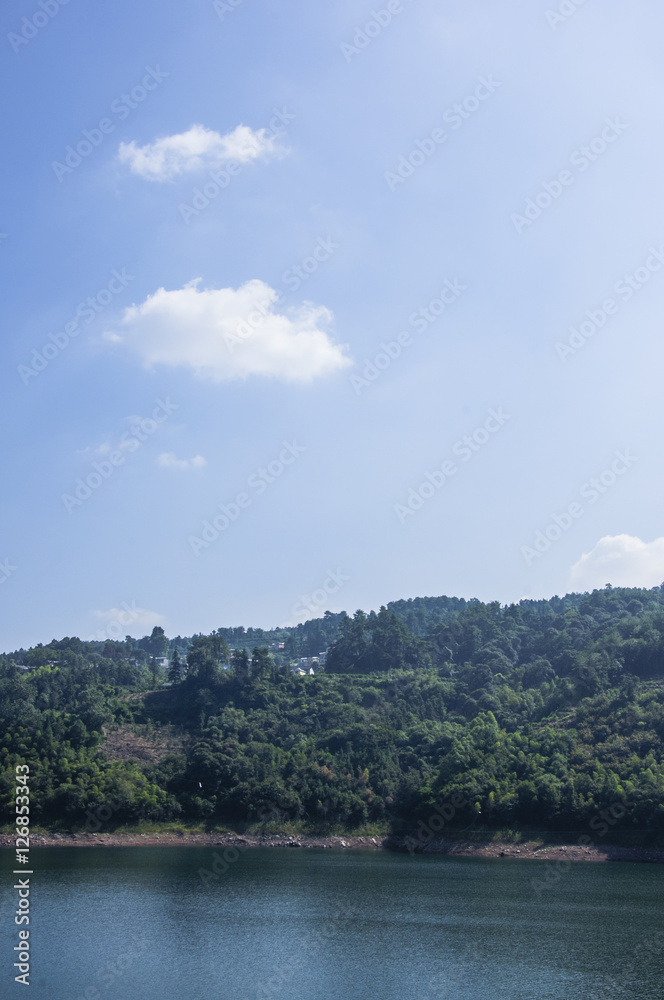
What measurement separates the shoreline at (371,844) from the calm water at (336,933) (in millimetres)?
5077

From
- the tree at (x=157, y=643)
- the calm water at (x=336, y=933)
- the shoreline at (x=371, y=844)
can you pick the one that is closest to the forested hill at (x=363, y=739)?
the shoreline at (x=371, y=844)

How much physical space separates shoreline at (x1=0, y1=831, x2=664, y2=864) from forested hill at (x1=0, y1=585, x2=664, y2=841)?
1.34 m

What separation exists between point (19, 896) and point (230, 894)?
32.5ft

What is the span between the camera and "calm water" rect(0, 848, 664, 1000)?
24.3 m

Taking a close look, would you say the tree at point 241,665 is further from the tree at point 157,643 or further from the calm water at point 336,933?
the tree at point 157,643

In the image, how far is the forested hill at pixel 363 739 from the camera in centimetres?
5616

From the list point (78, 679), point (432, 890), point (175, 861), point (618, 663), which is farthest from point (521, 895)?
point (78, 679)

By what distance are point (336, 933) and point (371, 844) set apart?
2972cm

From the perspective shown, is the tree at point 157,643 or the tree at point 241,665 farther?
the tree at point 157,643

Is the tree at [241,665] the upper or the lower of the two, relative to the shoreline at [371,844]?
upper

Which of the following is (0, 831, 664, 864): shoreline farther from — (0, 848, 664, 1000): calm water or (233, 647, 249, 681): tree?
(233, 647, 249, 681): tree

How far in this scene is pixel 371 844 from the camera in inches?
2315

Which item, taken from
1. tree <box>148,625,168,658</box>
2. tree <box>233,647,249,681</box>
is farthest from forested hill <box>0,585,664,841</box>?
tree <box>148,625,168,658</box>

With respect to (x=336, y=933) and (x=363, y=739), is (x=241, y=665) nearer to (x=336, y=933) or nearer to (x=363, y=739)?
(x=363, y=739)
